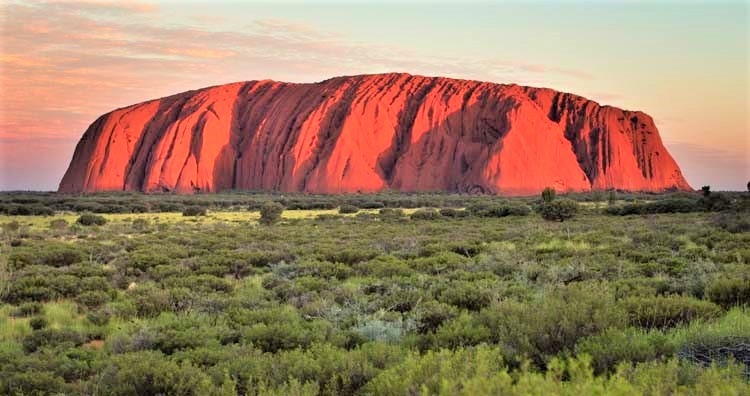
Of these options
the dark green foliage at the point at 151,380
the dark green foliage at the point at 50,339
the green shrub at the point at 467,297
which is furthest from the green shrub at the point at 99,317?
the green shrub at the point at 467,297

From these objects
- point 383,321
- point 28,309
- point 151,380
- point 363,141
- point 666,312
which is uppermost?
point 363,141

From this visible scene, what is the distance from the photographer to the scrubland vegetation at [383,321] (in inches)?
200

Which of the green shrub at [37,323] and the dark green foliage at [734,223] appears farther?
the dark green foliage at [734,223]

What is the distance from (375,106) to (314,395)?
91835 millimetres

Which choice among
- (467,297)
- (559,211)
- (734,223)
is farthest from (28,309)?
(559,211)

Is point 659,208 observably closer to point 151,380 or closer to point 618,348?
point 618,348

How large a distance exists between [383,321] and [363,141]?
84016mm

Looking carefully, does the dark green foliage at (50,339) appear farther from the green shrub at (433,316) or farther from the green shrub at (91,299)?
the green shrub at (433,316)

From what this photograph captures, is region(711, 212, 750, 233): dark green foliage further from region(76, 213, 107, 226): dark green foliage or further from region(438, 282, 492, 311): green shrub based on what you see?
region(76, 213, 107, 226): dark green foliage

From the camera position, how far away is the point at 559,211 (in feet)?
104

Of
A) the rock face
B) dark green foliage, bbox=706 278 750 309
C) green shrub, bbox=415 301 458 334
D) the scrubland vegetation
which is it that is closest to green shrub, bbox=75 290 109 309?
the scrubland vegetation

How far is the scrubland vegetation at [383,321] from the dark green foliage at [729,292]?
0.08 feet

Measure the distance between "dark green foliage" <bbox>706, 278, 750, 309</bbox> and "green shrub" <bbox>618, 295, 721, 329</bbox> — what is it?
0.99 m

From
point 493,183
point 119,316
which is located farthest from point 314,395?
point 493,183
